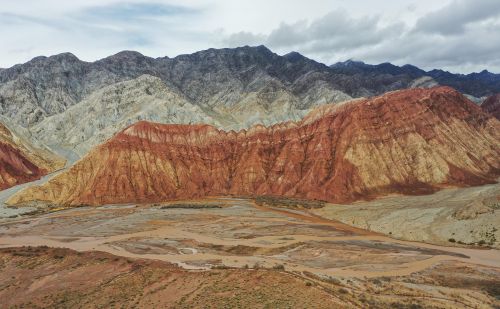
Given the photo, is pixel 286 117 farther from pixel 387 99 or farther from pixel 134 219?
pixel 134 219

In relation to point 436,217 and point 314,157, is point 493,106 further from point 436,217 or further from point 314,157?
point 436,217

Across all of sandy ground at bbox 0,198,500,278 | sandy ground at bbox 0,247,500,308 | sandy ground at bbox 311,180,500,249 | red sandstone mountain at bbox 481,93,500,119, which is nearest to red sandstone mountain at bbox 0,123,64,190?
sandy ground at bbox 0,198,500,278

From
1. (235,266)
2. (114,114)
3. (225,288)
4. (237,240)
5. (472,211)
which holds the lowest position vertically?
(237,240)

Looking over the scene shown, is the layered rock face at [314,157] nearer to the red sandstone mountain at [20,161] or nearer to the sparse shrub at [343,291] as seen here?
the red sandstone mountain at [20,161]

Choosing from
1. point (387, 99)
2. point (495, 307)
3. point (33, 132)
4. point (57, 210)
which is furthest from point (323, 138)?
point (33, 132)

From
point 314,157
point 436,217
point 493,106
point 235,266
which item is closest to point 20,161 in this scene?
point 314,157

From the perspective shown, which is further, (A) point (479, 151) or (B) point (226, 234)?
(A) point (479, 151)
